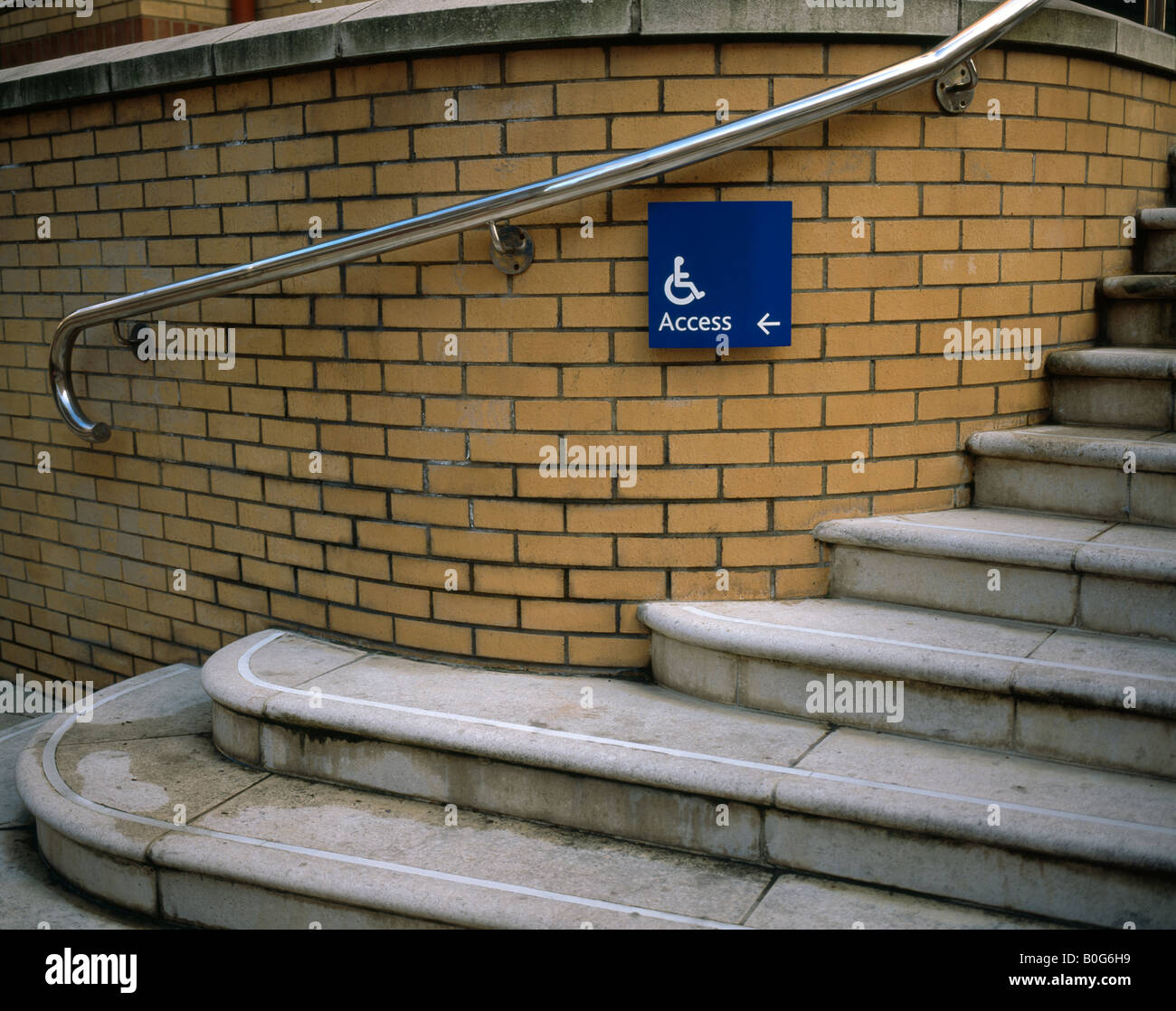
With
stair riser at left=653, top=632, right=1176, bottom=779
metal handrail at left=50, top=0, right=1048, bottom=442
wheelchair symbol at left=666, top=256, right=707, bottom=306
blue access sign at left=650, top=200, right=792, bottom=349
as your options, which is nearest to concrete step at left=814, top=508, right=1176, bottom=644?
stair riser at left=653, top=632, right=1176, bottom=779

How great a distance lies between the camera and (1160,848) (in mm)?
2221

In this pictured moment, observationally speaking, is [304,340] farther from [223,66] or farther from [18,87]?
[18,87]

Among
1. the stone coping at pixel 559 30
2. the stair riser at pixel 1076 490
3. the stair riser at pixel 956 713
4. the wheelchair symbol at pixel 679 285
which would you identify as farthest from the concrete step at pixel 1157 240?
the stair riser at pixel 956 713

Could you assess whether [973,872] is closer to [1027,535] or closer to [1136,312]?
[1027,535]

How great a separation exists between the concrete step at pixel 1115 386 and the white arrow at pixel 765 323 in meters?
1.01

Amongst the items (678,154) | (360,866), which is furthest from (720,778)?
(678,154)

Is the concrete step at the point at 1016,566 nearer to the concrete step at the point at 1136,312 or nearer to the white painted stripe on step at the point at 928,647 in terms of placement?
the white painted stripe on step at the point at 928,647

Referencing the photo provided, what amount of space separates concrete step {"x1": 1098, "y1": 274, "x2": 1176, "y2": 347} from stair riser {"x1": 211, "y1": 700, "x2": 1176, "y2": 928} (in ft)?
6.46

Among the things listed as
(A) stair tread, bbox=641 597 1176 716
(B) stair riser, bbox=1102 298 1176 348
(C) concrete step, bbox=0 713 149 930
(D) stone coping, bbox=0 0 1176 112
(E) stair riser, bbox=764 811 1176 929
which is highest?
(D) stone coping, bbox=0 0 1176 112

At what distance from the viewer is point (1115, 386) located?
346 centimetres

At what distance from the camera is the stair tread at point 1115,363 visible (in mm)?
3334

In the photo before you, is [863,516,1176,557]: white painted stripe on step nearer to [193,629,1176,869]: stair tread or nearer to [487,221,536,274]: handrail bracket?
[193,629,1176,869]: stair tread

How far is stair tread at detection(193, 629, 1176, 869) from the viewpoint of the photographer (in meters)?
2.39
